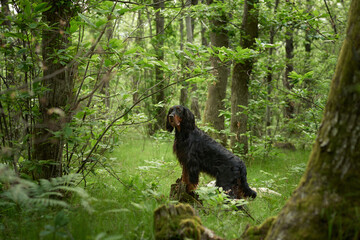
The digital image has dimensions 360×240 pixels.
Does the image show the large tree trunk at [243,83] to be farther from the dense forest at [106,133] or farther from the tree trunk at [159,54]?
the tree trunk at [159,54]

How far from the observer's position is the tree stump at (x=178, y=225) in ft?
6.38

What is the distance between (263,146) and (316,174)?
664 cm

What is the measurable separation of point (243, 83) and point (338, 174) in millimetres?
5882

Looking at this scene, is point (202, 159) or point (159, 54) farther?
point (159, 54)

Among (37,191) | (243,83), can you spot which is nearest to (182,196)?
(37,191)

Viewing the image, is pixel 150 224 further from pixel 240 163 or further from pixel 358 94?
pixel 240 163

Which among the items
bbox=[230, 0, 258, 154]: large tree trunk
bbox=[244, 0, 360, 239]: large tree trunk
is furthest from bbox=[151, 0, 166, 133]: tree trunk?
bbox=[230, 0, 258, 154]: large tree trunk

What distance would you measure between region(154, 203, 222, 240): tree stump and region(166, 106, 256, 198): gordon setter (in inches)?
80.3

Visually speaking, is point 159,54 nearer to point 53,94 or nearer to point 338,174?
point 53,94

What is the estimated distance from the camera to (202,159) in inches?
175

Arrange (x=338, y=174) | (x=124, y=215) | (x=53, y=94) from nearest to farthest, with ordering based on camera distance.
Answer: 1. (x=338, y=174)
2. (x=124, y=215)
3. (x=53, y=94)

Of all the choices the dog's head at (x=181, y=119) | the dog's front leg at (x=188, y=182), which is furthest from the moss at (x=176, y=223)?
the dog's head at (x=181, y=119)

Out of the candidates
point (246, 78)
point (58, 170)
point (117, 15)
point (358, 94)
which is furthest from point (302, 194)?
point (246, 78)

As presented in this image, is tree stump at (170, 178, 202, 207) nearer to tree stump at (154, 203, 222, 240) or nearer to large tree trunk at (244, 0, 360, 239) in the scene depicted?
tree stump at (154, 203, 222, 240)
